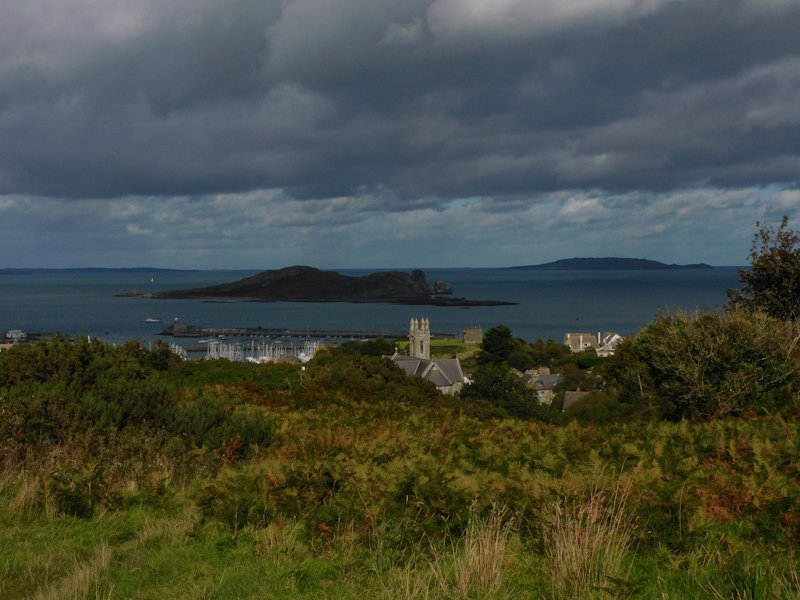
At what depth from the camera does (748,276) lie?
24.7 m

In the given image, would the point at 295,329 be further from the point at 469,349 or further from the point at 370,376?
the point at 370,376

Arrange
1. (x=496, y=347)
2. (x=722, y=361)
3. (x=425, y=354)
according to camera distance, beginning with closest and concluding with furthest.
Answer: (x=722, y=361), (x=496, y=347), (x=425, y=354)

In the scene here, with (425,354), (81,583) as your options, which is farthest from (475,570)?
(425,354)

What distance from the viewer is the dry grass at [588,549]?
16.1ft

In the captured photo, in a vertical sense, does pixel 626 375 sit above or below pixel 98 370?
below

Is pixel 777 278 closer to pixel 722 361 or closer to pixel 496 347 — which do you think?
pixel 722 361

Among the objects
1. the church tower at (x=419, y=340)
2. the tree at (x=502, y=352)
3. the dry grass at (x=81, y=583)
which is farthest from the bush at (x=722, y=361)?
the church tower at (x=419, y=340)

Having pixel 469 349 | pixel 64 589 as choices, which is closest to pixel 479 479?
pixel 64 589

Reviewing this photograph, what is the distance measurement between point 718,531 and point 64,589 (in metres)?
4.76

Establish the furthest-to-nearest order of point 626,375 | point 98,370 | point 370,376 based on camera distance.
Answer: point 626,375, point 370,376, point 98,370

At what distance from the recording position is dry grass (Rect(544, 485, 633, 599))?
492cm

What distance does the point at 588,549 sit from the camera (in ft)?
17.0

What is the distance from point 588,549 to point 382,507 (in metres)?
2.00

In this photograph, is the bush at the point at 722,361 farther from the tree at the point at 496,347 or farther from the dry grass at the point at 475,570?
the tree at the point at 496,347
